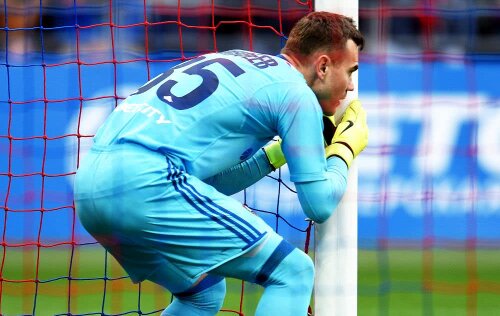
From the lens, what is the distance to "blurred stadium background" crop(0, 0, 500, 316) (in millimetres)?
6828

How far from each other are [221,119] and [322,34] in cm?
48

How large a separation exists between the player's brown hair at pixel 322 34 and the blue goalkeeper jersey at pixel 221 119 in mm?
180

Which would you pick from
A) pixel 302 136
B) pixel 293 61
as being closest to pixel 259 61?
pixel 293 61

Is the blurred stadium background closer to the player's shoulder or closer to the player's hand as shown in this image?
the player's hand

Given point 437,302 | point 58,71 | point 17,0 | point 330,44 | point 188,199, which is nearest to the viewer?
point 188,199

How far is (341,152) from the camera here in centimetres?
327

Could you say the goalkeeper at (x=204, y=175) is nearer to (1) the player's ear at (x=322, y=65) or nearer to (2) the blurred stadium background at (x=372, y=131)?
(1) the player's ear at (x=322, y=65)

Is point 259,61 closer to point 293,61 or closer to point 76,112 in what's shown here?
point 293,61

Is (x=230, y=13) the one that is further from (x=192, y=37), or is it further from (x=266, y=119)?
(x=266, y=119)

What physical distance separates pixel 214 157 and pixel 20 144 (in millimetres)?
4217

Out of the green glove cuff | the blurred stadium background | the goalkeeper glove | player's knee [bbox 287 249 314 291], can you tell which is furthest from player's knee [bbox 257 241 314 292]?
the blurred stadium background

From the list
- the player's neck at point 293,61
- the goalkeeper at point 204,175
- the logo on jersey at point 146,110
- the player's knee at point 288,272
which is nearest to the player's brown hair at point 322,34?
the player's neck at point 293,61

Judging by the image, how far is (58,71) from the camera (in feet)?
22.8

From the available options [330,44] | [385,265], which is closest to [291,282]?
[330,44]
